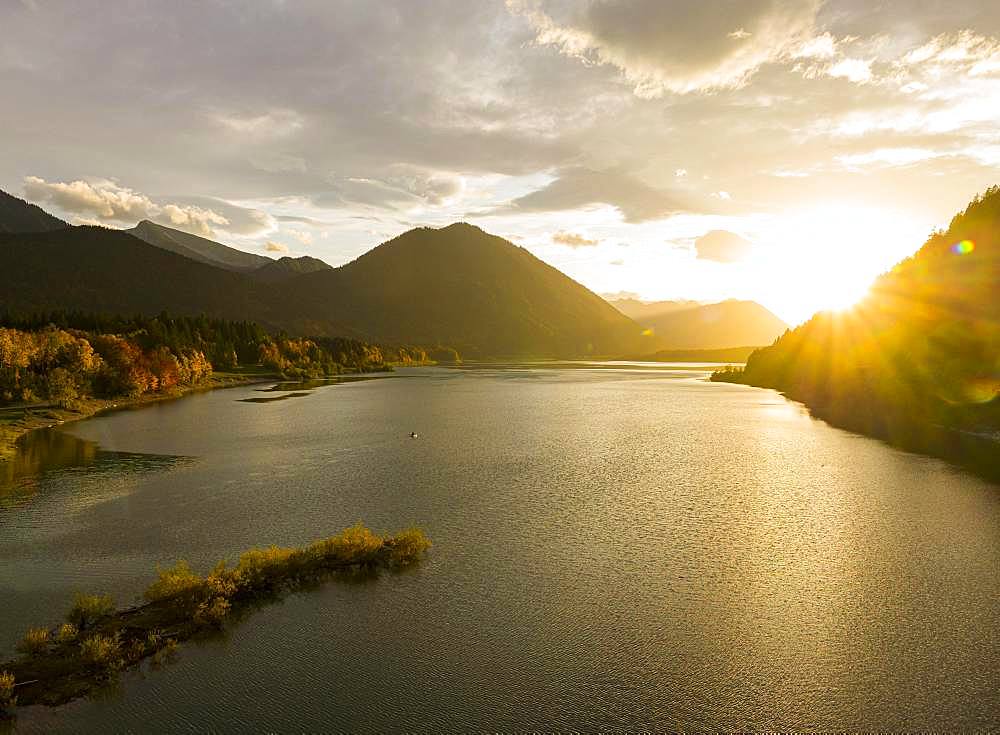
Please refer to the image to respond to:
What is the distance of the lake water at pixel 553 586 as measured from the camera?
689 inches

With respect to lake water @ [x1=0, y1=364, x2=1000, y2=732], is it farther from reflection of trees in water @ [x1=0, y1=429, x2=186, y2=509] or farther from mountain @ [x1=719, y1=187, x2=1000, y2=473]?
mountain @ [x1=719, y1=187, x2=1000, y2=473]

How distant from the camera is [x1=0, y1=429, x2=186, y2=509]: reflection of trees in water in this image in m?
44.8

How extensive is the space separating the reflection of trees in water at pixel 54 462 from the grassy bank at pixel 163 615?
25.4 metres

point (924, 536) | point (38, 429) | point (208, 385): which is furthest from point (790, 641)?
point (208, 385)

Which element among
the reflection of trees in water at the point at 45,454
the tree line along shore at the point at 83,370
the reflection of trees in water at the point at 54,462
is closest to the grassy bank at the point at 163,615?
the reflection of trees in water at the point at 54,462

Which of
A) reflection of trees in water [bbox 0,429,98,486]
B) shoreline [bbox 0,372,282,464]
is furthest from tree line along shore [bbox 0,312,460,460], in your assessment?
reflection of trees in water [bbox 0,429,98,486]

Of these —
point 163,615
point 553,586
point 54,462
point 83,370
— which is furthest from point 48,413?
point 553,586

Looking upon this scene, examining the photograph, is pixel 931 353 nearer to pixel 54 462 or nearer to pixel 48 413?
pixel 54 462

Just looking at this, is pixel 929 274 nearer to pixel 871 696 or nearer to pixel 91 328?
pixel 871 696

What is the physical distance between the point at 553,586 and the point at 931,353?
88.1m

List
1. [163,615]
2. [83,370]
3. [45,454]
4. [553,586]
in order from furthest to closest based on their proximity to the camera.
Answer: [83,370] → [45,454] → [553,586] → [163,615]

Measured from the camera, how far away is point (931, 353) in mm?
88625

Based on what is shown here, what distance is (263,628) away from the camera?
21984 mm

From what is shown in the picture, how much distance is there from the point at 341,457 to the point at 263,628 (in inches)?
1424
